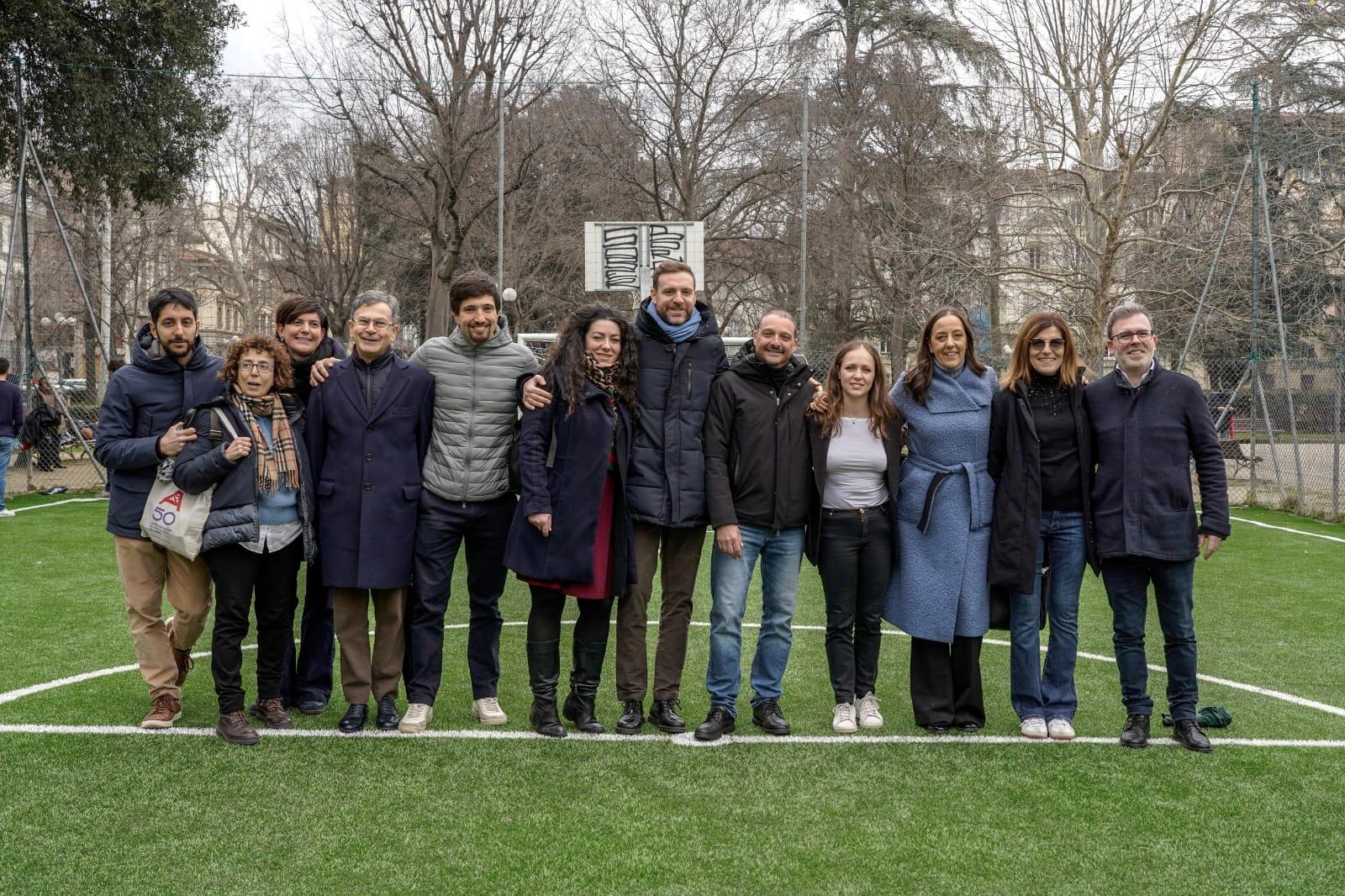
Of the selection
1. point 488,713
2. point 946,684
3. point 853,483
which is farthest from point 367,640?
point 946,684

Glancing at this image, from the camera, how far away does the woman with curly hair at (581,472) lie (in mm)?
4535

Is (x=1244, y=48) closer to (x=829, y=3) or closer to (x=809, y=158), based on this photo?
(x=809, y=158)

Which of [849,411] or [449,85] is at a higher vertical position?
[449,85]

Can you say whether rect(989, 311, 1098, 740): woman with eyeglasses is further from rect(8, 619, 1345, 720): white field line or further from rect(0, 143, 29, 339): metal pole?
rect(0, 143, 29, 339): metal pole

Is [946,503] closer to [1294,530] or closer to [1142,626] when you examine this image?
[1142,626]

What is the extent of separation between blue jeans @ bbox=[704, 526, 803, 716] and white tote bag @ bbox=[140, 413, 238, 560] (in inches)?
82.0

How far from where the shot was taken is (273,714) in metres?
4.75

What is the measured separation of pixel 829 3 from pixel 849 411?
24.0m

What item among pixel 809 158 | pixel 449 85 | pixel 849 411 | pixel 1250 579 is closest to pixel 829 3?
pixel 809 158

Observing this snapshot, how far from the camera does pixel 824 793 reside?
4.02m

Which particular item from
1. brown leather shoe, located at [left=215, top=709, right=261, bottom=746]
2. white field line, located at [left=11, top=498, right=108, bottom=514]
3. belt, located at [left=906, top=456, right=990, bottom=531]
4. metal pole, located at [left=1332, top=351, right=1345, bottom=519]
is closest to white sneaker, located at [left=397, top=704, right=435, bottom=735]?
brown leather shoe, located at [left=215, top=709, right=261, bottom=746]

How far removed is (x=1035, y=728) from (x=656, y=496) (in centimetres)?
189

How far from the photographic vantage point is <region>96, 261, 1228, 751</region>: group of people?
14.9 ft

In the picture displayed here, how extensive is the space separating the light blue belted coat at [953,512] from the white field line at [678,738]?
0.44 metres
